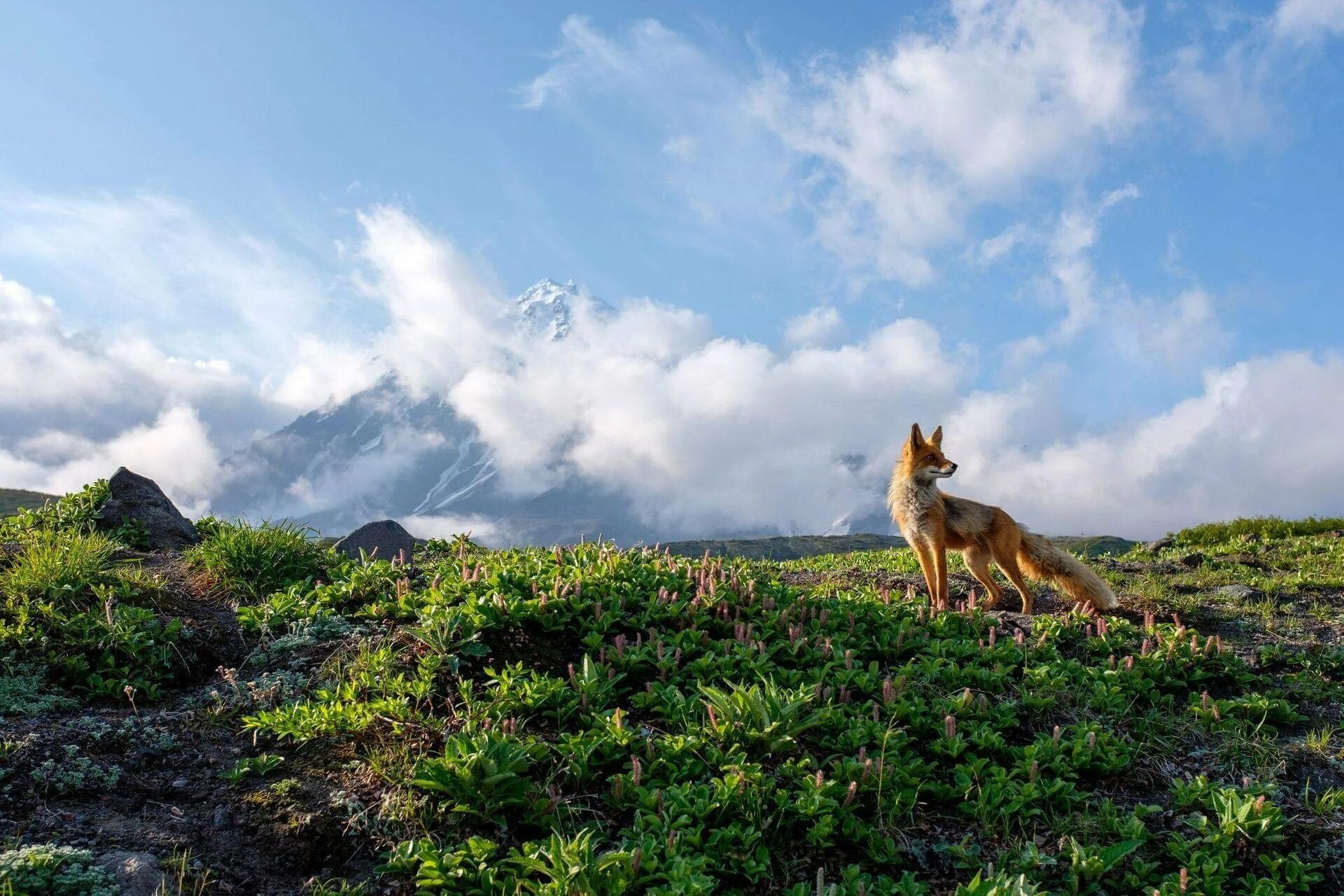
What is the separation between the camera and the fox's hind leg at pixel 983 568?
35.1ft

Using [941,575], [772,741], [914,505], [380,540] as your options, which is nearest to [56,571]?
[380,540]

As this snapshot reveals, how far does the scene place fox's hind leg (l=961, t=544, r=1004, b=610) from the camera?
1070 cm

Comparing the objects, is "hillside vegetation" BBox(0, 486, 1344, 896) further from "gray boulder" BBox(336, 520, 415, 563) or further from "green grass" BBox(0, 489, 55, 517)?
"green grass" BBox(0, 489, 55, 517)

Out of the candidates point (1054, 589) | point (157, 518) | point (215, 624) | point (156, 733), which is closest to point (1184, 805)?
point (1054, 589)

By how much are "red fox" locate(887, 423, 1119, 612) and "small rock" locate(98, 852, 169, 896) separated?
8315 mm

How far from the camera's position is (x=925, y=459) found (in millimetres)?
10516

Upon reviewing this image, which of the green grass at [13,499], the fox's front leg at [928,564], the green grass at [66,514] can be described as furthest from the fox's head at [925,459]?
the green grass at [13,499]

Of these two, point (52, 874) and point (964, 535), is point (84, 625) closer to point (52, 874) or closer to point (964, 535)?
point (52, 874)

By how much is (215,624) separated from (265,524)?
2743 mm

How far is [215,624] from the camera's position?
848 centimetres

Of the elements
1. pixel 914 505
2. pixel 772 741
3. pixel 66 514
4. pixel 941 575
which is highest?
pixel 66 514

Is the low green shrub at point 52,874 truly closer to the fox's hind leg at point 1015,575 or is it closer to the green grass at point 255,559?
the green grass at point 255,559

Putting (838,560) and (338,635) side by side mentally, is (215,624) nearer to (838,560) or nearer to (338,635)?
(338,635)

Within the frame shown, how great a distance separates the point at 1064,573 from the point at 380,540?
11.3 meters
